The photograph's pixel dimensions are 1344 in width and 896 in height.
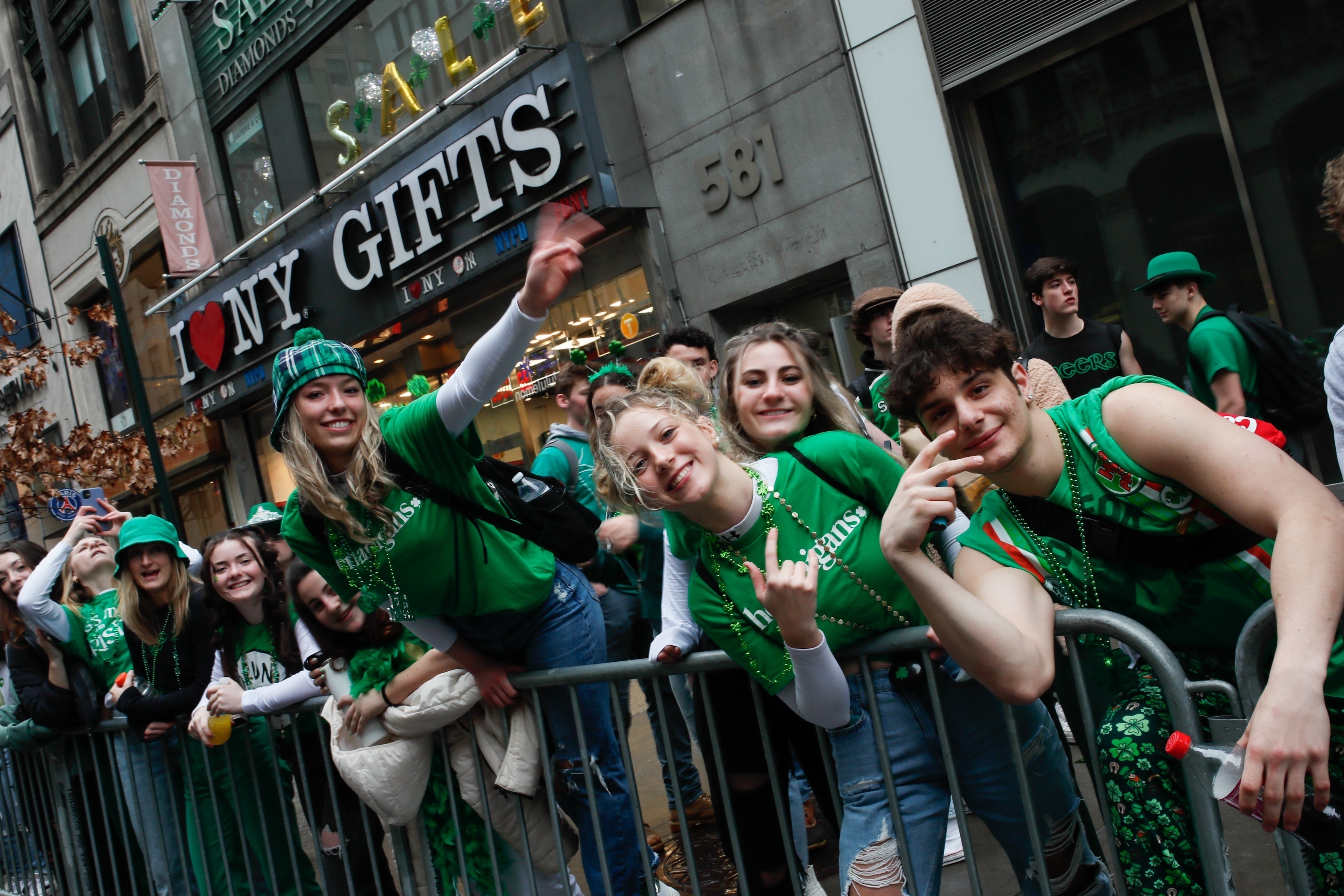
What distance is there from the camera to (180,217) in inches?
612

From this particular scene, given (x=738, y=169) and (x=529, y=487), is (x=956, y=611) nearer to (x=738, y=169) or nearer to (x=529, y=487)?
(x=529, y=487)

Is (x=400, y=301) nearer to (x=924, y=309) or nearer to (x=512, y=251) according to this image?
(x=512, y=251)

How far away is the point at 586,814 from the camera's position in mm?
3338

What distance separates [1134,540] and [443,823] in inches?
96.7

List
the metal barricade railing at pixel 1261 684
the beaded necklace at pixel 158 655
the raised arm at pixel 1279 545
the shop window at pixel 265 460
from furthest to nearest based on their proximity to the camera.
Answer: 1. the shop window at pixel 265 460
2. the beaded necklace at pixel 158 655
3. the metal barricade railing at pixel 1261 684
4. the raised arm at pixel 1279 545

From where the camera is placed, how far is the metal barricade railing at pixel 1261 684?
75.9 inches

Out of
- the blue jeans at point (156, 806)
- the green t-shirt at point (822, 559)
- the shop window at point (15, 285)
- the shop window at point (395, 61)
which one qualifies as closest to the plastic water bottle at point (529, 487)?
the green t-shirt at point (822, 559)

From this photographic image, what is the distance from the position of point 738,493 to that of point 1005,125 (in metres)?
6.50

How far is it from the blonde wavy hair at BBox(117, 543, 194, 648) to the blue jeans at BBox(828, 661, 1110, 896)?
10.6 ft

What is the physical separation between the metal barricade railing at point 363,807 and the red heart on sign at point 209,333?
1084cm

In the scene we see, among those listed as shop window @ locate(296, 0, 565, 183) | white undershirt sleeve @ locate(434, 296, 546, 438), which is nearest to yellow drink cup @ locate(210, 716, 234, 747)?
white undershirt sleeve @ locate(434, 296, 546, 438)

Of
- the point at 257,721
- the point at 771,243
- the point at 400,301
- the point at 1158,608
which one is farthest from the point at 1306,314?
→ the point at 400,301

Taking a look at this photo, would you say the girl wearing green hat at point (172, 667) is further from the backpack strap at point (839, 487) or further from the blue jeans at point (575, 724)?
the backpack strap at point (839, 487)

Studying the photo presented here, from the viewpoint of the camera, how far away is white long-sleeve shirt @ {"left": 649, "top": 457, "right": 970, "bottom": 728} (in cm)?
233
